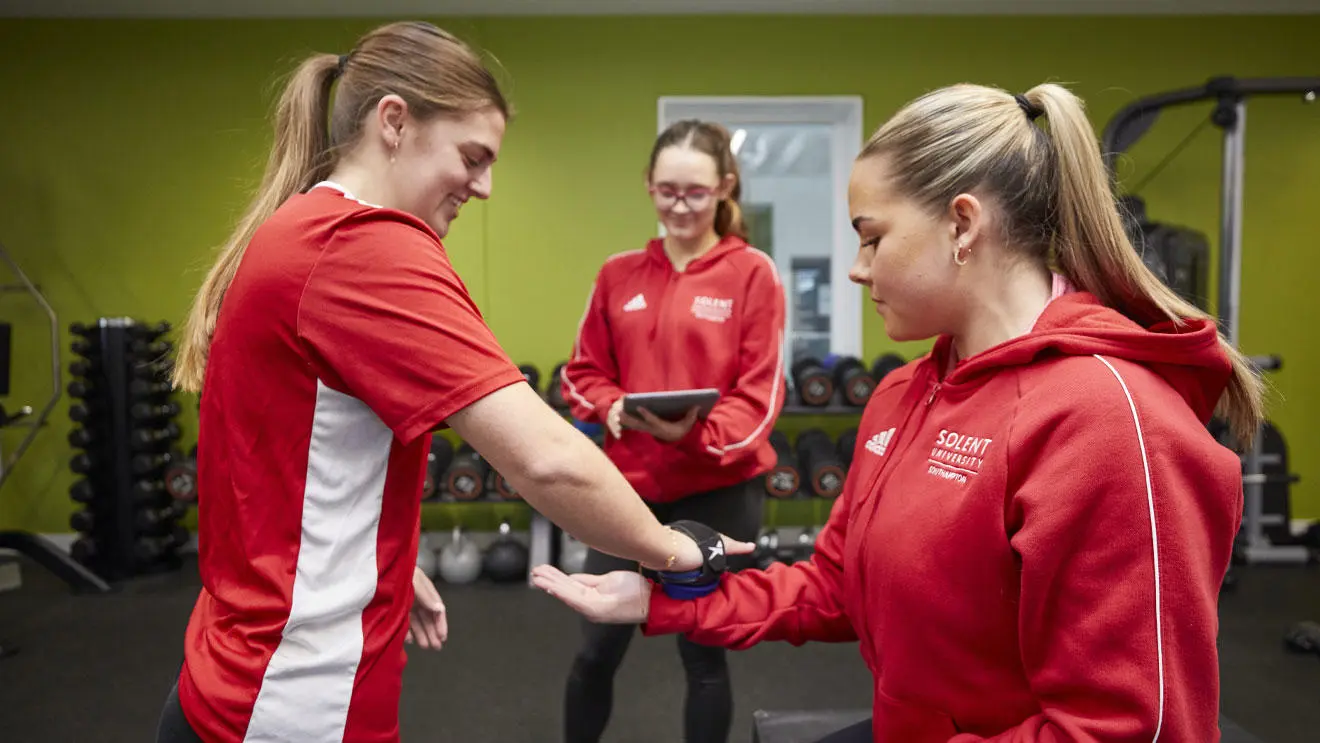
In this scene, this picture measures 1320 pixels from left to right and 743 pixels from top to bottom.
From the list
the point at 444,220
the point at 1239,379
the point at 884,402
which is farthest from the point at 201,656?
the point at 1239,379

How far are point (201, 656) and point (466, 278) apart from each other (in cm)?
381

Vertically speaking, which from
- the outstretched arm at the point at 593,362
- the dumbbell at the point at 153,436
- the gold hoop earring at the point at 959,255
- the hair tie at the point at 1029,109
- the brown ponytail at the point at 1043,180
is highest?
the hair tie at the point at 1029,109

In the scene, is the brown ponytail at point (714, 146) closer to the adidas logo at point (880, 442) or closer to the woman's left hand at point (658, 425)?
the woman's left hand at point (658, 425)

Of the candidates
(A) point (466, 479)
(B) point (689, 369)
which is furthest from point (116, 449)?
(B) point (689, 369)

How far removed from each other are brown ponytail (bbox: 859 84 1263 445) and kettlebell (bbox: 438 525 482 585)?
3.48 m

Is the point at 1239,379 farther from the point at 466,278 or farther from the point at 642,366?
the point at 466,278

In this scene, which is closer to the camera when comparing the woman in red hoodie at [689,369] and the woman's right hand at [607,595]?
the woman's right hand at [607,595]

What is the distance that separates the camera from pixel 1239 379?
94 centimetres

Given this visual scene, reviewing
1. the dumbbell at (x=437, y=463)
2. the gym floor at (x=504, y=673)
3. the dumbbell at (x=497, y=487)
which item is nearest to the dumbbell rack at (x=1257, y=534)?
the gym floor at (x=504, y=673)

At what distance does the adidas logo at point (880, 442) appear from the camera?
117cm

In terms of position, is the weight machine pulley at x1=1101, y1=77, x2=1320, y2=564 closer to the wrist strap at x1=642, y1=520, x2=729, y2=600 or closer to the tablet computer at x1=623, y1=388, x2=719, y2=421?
the tablet computer at x1=623, y1=388, x2=719, y2=421

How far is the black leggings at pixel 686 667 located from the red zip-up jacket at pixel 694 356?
0.17 ft

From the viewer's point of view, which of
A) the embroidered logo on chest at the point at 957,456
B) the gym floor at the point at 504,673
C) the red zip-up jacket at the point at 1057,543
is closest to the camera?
the red zip-up jacket at the point at 1057,543

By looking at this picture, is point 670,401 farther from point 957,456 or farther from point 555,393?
point 555,393
